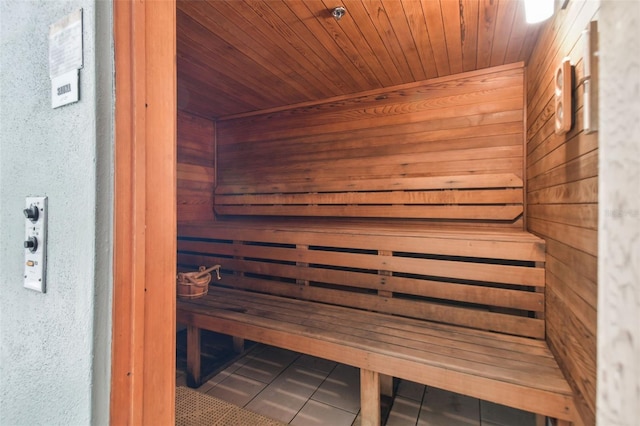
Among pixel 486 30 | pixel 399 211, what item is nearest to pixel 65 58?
pixel 486 30

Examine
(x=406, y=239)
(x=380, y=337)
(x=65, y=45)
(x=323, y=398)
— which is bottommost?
(x=323, y=398)

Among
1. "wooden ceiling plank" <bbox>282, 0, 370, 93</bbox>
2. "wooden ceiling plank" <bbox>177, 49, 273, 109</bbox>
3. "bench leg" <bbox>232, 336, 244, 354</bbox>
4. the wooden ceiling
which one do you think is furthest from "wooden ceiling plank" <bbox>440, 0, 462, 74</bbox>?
"bench leg" <bbox>232, 336, 244, 354</bbox>

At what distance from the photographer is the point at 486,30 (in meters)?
1.97

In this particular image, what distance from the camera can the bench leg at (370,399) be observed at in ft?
5.66

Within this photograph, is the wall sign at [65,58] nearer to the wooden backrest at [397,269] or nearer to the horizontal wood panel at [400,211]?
the wooden backrest at [397,269]

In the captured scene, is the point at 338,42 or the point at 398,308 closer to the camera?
the point at 338,42

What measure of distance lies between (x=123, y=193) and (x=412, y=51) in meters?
2.30

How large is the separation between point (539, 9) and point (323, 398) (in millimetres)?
2714

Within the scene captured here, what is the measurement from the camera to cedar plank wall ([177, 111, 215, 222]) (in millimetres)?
3525

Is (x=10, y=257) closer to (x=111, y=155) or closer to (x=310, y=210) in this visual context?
(x=111, y=155)

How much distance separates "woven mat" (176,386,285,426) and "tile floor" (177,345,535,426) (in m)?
0.30

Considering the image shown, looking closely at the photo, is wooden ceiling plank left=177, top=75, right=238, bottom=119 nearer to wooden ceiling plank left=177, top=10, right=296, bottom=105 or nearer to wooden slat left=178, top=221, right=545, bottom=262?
wooden ceiling plank left=177, top=10, right=296, bottom=105

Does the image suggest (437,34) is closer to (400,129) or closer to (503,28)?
(503,28)

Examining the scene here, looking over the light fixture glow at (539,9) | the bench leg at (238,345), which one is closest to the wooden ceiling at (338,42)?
the light fixture glow at (539,9)
